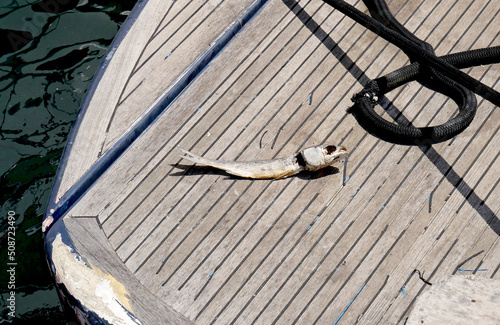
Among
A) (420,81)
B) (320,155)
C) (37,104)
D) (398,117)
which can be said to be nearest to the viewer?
(320,155)

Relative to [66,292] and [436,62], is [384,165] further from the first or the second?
[66,292]

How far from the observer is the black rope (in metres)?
3.15

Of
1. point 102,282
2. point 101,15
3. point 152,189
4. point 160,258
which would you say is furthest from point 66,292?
point 101,15

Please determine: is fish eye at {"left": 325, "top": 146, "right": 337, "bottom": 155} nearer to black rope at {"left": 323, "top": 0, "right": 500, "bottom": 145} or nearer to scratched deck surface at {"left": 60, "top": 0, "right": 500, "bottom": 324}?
scratched deck surface at {"left": 60, "top": 0, "right": 500, "bottom": 324}

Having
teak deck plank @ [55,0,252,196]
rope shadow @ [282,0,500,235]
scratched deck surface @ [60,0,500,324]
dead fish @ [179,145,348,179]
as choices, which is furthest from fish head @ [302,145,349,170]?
teak deck plank @ [55,0,252,196]

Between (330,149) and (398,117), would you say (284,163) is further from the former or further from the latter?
(398,117)

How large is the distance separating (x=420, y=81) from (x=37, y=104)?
10.9 ft

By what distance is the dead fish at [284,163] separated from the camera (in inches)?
119

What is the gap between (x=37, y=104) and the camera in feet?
16.0

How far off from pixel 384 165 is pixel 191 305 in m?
1.35

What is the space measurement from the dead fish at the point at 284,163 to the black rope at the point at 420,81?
35 cm

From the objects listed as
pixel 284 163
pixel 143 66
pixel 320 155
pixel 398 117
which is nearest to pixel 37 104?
pixel 143 66

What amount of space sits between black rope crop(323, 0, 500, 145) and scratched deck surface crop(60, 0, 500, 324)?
0.23 ft

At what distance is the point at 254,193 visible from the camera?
10.1 feet
